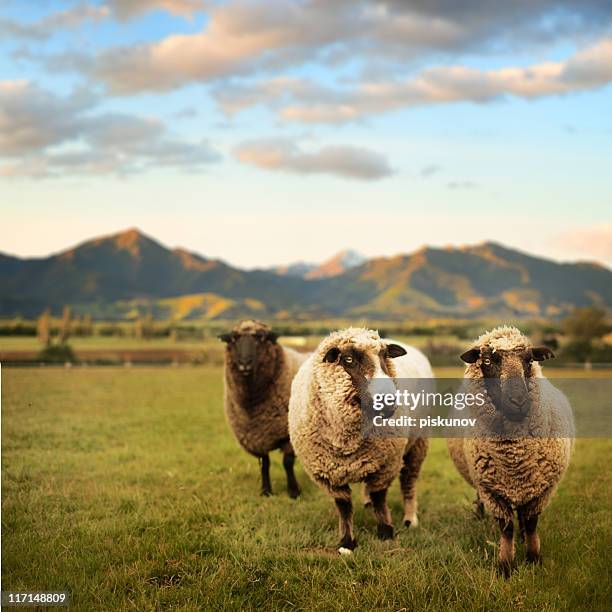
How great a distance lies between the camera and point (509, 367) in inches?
256

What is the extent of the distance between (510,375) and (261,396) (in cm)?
549

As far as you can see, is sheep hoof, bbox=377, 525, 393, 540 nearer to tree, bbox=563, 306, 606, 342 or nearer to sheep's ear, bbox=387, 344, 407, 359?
sheep's ear, bbox=387, 344, 407, 359

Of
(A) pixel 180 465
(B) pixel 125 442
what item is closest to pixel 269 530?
(A) pixel 180 465

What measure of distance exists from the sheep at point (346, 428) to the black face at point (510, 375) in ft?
3.66

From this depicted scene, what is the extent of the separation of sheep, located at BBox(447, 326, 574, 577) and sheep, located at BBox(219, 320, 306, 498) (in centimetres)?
449

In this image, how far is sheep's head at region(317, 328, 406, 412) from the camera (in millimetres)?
7078

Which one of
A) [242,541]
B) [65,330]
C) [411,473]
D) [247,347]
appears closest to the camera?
[242,541]

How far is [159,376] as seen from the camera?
37406 mm

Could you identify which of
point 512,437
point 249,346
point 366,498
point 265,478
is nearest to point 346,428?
point 512,437

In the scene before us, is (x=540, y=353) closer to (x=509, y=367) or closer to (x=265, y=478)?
(x=509, y=367)

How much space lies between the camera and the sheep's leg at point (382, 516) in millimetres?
7836

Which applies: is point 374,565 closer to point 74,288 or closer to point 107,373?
point 107,373

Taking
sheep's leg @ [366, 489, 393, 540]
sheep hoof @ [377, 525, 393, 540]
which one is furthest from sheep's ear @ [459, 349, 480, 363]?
sheep hoof @ [377, 525, 393, 540]

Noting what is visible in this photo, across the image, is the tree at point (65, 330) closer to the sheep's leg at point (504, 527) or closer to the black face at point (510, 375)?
the sheep's leg at point (504, 527)
